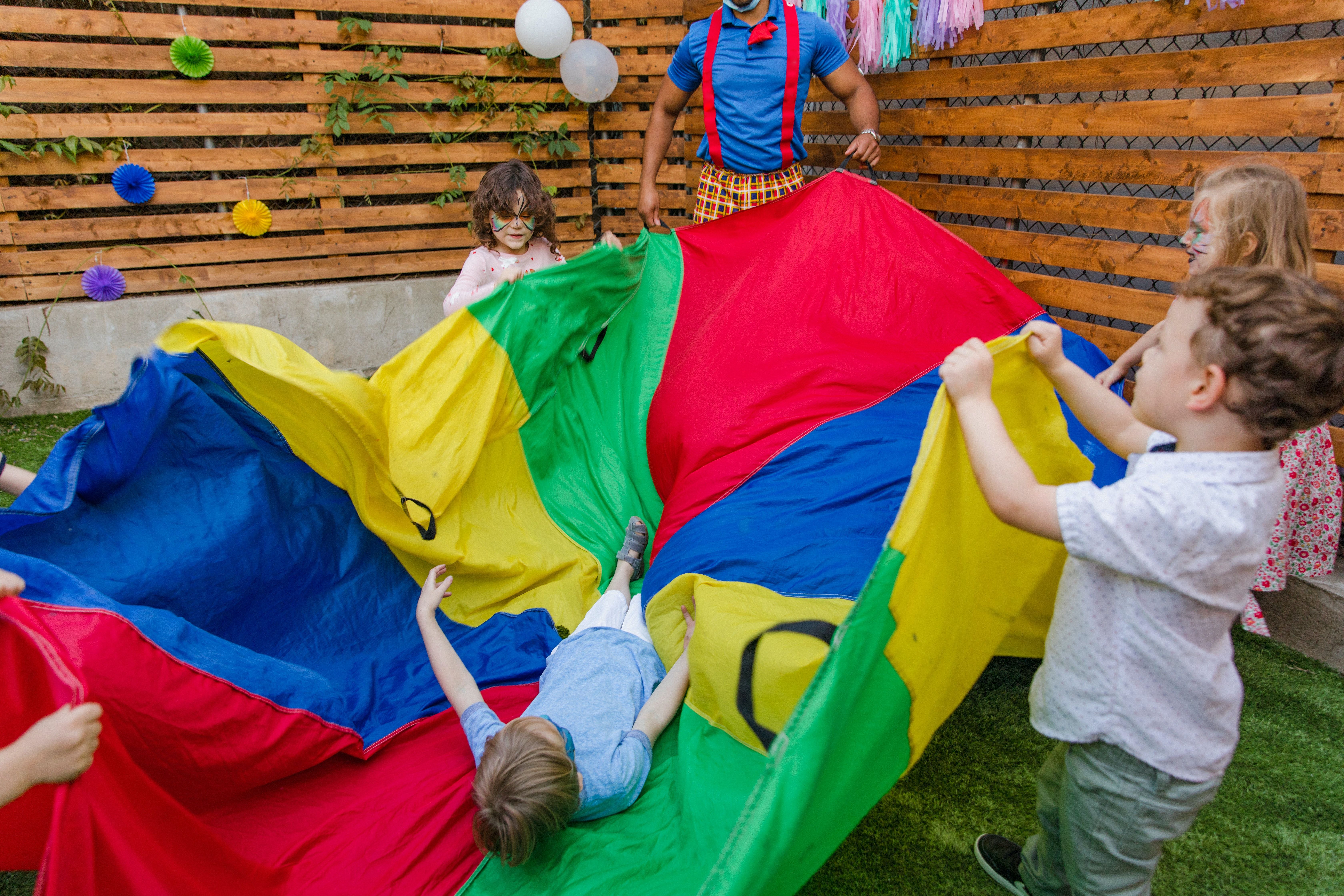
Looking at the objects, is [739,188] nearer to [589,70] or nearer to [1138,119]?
[1138,119]

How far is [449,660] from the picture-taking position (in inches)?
71.6

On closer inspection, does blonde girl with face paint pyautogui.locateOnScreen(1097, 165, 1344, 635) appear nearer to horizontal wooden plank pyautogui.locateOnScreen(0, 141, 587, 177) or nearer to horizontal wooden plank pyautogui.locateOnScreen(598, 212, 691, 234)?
horizontal wooden plank pyautogui.locateOnScreen(598, 212, 691, 234)

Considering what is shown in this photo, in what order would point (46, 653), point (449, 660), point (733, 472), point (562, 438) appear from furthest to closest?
point (562, 438) < point (733, 472) < point (449, 660) < point (46, 653)

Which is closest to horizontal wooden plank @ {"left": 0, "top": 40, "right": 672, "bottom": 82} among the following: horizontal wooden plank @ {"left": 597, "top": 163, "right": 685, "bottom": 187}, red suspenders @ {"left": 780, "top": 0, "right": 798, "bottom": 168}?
horizontal wooden plank @ {"left": 597, "top": 163, "right": 685, "bottom": 187}

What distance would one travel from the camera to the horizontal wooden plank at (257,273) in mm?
4129

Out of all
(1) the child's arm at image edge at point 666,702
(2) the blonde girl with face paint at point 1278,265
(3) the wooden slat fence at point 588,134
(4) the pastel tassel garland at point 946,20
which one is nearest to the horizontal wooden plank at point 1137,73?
(3) the wooden slat fence at point 588,134

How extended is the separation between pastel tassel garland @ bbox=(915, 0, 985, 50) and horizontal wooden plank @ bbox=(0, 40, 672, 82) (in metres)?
1.92

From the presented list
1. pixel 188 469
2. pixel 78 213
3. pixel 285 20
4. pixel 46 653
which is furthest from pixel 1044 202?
pixel 78 213

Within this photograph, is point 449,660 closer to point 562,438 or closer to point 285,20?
point 562,438

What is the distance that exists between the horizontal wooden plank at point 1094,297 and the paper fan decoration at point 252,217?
383cm

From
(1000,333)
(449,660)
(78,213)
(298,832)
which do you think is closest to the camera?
(298,832)

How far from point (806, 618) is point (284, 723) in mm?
1070

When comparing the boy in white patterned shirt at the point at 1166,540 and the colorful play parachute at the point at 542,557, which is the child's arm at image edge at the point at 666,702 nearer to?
the colorful play parachute at the point at 542,557

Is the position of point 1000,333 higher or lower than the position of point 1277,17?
lower
